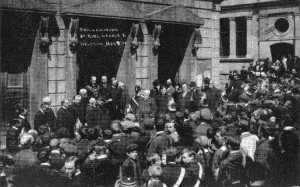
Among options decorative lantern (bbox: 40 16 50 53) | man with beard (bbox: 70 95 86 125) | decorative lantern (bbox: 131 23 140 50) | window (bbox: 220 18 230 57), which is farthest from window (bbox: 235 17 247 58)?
man with beard (bbox: 70 95 86 125)

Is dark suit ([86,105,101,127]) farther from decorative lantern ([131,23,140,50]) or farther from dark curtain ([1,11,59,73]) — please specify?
decorative lantern ([131,23,140,50])

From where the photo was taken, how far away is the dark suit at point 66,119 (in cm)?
1026

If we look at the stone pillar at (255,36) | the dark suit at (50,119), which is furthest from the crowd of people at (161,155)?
the stone pillar at (255,36)

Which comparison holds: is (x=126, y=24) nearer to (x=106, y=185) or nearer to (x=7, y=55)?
(x=7, y=55)

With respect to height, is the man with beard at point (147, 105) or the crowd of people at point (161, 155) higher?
the man with beard at point (147, 105)

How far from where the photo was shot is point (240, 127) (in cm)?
777

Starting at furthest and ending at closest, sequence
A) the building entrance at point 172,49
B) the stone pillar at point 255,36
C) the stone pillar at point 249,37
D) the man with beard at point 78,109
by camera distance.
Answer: the stone pillar at point 249,37
the stone pillar at point 255,36
the building entrance at point 172,49
the man with beard at point 78,109

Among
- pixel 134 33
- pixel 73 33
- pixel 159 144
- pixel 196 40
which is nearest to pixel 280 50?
pixel 196 40

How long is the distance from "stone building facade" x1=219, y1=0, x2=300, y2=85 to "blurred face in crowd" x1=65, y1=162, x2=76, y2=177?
884 inches

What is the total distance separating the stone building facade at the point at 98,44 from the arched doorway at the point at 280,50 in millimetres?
11519

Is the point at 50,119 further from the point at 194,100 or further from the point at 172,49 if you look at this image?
the point at 172,49

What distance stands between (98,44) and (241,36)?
18225 mm

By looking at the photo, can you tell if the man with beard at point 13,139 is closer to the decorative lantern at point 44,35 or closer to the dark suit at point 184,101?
the decorative lantern at point 44,35

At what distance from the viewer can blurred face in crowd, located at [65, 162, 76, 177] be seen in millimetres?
6171
